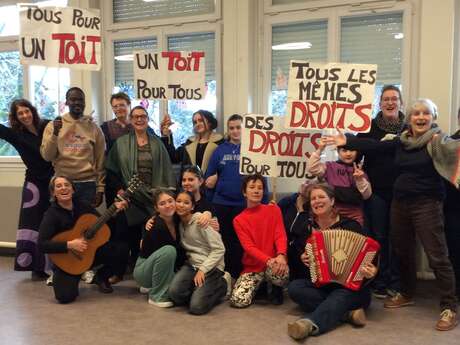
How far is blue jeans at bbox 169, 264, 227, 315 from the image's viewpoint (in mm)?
3174

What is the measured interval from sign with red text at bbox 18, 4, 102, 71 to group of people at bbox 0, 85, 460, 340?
1.12ft

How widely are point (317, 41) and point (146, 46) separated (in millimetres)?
1684

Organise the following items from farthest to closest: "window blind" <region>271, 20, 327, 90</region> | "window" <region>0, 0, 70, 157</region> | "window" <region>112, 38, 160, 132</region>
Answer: "window" <region>0, 0, 70, 157</region> < "window" <region>112, 38, 160, 132</region> < "window blind" <region>271, 20, 327, 90</region>

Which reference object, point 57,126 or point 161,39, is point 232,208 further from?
point 161,39

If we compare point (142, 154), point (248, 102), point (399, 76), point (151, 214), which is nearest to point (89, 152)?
point (142, 154)

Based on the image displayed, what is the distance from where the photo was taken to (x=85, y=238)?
3.52 metres

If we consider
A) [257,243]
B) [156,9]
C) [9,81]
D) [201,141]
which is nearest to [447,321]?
[257,243]

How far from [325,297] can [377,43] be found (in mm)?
2176

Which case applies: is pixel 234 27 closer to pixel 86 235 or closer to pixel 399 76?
pixel 399 76

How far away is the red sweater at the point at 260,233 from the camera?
335 cm

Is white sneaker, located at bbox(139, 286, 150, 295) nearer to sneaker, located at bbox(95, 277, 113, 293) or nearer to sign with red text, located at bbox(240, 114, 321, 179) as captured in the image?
sneaker, located at bbox(95, 277, 113, 293)

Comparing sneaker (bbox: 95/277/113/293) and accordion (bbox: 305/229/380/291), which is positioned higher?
accordion (bbox: 305/229/380/291)

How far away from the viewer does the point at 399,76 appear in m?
3.96

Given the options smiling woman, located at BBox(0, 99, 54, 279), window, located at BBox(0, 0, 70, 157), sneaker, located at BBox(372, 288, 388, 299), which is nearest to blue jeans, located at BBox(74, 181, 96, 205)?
smiling woman, located at BBox(0, 99, 54, 279)
